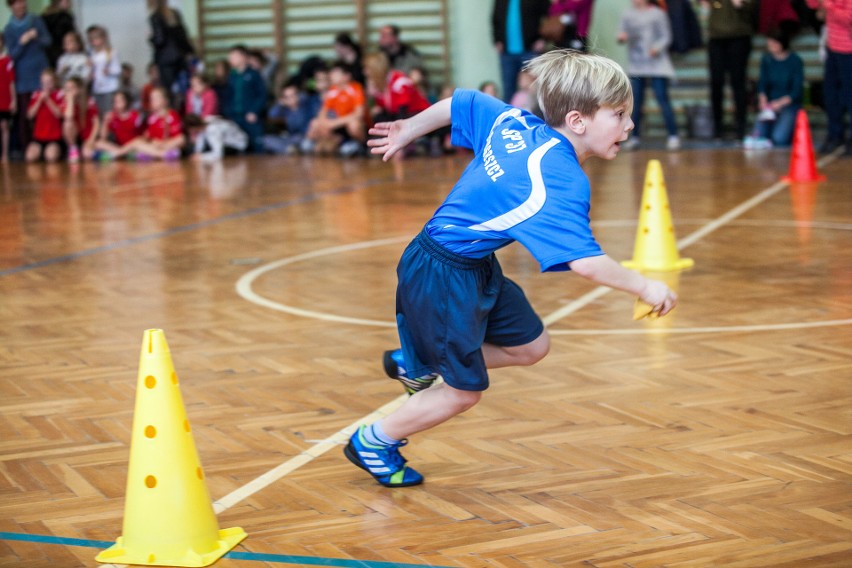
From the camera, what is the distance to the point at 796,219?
8820 millimetres

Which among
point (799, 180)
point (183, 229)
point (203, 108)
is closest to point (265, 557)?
point (183, 229)

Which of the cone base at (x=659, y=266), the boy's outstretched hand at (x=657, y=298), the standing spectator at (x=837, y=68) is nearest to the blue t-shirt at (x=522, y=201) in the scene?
the boy's outstretched hand at (x=657, y=298)

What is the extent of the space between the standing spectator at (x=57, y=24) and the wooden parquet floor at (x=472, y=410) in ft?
29.8

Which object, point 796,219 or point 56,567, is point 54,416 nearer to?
point 56,567

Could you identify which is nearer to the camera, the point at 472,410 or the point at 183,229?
the point at 472,410

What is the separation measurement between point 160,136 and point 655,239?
34.6 ft

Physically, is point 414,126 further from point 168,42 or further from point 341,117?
point 168,42

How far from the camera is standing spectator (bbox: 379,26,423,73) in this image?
52.6 ft

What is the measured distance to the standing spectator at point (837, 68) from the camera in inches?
479

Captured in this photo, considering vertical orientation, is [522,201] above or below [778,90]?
above

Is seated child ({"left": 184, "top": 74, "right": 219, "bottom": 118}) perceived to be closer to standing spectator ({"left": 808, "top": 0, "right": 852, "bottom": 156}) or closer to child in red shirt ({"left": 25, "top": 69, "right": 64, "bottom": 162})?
child in red shirt ({"left": 25, "top": 69, "right": 64, "bottom": 162})

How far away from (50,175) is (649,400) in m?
11.2

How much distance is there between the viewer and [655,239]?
23.3 feet

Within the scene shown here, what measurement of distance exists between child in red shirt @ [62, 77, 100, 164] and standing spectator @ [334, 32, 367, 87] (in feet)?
11.5
